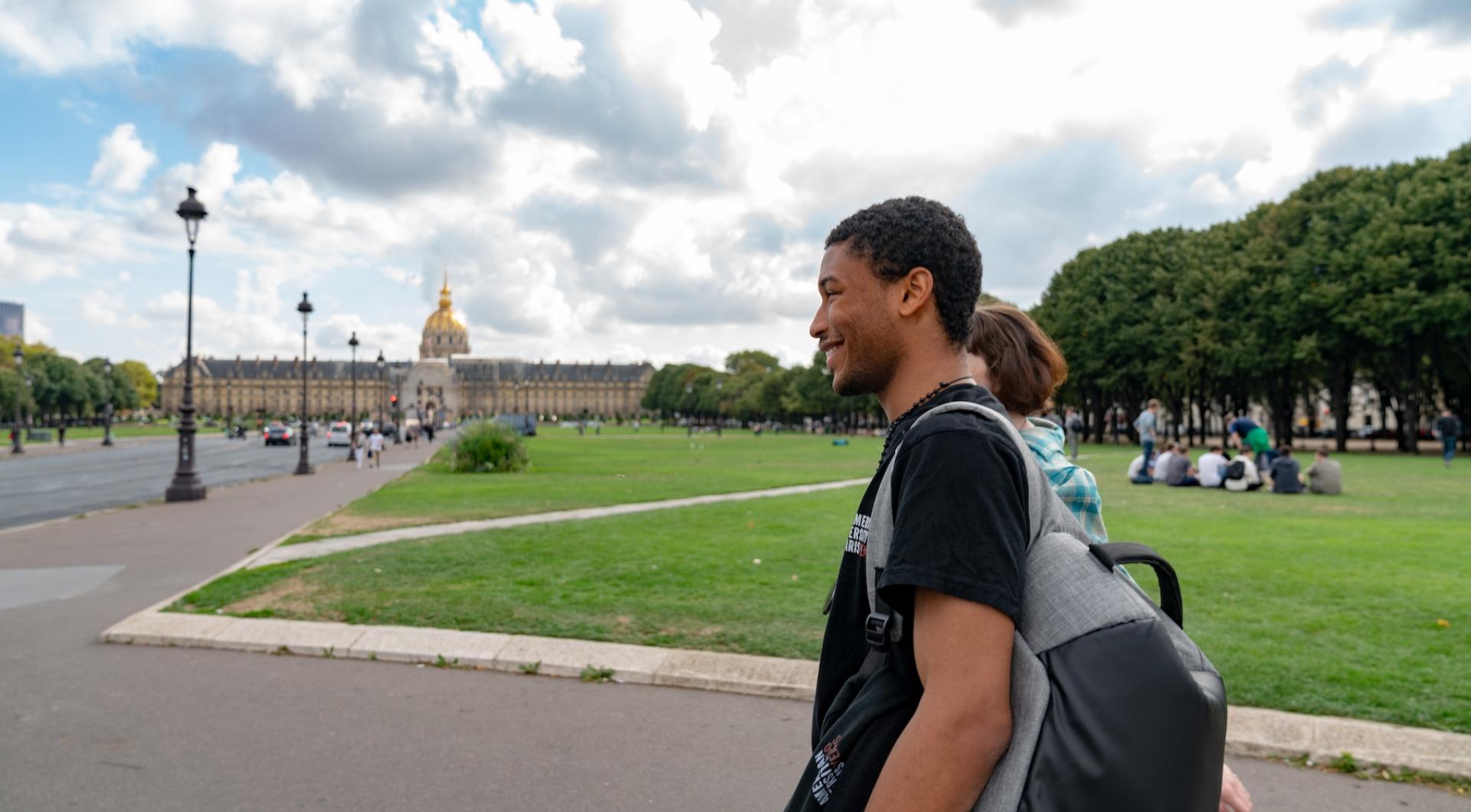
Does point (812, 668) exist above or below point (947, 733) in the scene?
below

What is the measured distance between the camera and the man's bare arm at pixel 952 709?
66.9 inches

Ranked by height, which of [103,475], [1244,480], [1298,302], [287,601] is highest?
[1298,302]

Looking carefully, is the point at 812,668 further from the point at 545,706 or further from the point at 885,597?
the point at 885,597

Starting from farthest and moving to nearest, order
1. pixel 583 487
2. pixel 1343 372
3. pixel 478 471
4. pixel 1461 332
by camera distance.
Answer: pixel 1343 372 < pixel 1461 332 < pixel 478 471 < pixel 583 487

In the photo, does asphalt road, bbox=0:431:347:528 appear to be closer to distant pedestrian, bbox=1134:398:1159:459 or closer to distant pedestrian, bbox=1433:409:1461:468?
distant pedestrian, bbox=1134:398:1159:459

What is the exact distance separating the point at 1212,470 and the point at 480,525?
1641 centimetres

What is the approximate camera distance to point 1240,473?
22031mm

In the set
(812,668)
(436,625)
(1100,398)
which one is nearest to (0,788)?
(436,625)

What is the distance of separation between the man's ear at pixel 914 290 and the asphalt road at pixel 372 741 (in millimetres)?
3400

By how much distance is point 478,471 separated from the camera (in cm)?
3325

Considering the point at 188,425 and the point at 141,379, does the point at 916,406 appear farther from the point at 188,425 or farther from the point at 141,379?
the point at 141,379

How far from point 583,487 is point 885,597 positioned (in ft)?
77.2

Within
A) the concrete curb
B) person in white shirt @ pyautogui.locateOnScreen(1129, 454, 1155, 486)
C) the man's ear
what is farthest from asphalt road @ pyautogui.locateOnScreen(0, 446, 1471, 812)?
person in white shirt @ pyautogui.locateOnScreen(1129, 454, 1155, 486)

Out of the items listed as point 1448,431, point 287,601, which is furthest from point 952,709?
point 1448,431
